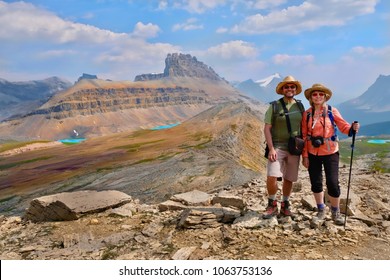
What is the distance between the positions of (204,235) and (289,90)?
4.62 m

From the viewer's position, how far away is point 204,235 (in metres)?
9.39

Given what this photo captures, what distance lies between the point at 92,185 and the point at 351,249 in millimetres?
40518

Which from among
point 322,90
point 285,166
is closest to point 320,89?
point 322,90

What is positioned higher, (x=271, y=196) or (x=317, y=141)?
(x=317, y=141)

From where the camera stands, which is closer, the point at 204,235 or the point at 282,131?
the point at 282,131

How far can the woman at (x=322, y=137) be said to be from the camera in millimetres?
8570

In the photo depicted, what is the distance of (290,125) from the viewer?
909cm

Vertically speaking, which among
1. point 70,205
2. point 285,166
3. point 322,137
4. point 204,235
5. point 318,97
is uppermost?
point 318,97

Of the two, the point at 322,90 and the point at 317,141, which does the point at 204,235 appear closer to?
the point at 317,141

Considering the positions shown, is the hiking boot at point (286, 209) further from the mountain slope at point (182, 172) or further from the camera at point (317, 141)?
the mountain slope at point (182, 172)

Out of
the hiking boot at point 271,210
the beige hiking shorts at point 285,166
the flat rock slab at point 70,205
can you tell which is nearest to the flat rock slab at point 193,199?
the flat rock slab at point 70,205

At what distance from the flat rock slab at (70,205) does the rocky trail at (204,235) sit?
27cm

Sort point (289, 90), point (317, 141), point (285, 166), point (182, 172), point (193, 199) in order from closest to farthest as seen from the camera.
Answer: point (317, 141) < point (289, 90) < point (285, 166) < point (193, 199) < point (182, 172)

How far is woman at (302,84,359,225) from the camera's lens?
8570mm
